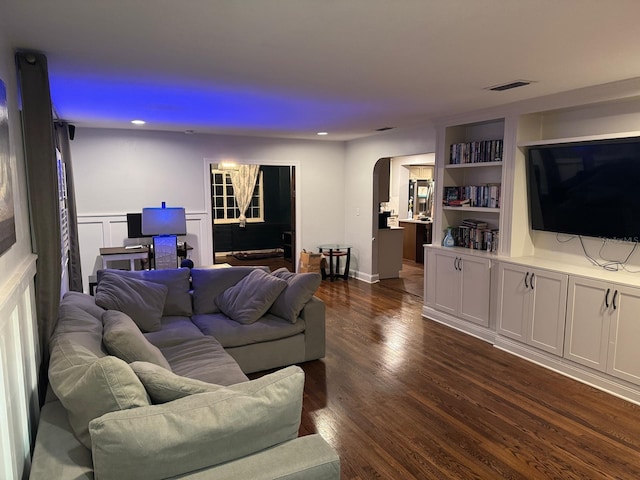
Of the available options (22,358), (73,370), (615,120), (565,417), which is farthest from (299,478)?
(615,120)

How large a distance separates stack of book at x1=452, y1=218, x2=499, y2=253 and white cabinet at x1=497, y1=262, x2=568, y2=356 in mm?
463

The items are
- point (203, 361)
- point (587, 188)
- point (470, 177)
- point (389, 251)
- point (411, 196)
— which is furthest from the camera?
point (411, 196)

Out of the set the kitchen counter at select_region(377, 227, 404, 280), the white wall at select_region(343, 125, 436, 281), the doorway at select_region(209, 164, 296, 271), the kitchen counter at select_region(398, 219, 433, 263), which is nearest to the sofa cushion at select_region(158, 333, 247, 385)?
the white wall at select_region(343, 125, 436, 281)

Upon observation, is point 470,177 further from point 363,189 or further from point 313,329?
point 313,329

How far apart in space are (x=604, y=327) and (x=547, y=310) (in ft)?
1.64

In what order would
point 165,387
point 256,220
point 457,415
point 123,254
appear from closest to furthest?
point 165,387, point 457,415, point 123,254, point 256,220

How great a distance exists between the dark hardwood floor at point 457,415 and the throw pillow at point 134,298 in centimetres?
139

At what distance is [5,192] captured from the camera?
5.81 ft

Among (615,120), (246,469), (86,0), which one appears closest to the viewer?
(246,469)

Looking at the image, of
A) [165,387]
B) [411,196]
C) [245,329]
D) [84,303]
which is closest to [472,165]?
[245,329]

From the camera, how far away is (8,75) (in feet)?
7.45

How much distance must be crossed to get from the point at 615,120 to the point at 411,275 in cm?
450

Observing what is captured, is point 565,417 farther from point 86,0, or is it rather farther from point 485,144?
point 86,0

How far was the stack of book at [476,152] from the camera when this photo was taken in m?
4.56
